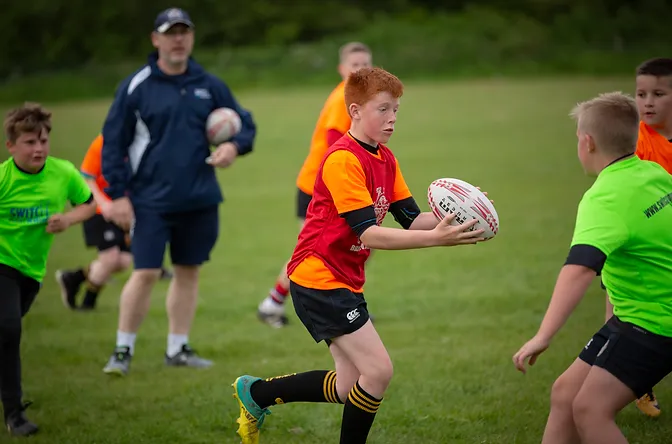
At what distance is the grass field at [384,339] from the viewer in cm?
549

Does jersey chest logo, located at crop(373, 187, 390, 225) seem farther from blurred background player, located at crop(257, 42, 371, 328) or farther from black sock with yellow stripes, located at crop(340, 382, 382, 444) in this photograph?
blurred background player, located at crop(257, 42, 371, 328)

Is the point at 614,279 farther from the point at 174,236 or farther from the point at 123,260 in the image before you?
the point at 123,260

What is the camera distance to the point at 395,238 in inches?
166

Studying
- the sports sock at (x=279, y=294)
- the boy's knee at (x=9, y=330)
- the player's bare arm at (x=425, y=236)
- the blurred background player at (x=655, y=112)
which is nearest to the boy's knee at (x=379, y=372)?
the player's bare arm at (x=425, y=236)

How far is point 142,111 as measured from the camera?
6.68 meters

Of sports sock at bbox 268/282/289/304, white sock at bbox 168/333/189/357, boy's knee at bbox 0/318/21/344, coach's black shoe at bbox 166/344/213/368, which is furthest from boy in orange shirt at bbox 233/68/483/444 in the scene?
sports sock at bbox 268/282/289/304

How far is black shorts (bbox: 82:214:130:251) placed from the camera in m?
9.21

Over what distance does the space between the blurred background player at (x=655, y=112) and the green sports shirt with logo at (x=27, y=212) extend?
356 cm

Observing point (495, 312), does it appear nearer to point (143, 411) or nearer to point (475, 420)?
point (475, 420)

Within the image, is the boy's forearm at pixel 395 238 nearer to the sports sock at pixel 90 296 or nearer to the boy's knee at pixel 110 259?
the boy's knee at pixel 110 259

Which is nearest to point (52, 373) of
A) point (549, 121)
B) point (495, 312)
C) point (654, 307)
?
point (495, 312)

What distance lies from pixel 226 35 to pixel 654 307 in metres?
43.3

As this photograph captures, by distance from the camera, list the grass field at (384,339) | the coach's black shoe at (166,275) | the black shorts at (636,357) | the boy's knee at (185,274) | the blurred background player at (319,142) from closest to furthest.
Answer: the black shorts at (636,357) → the grass field at (384,339) → the boy's knee at (185,274) → the blurred background player at (319,142) → the coach's black shoe at (166,275)

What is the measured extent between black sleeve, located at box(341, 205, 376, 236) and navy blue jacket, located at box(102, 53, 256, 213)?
8.79 feet
